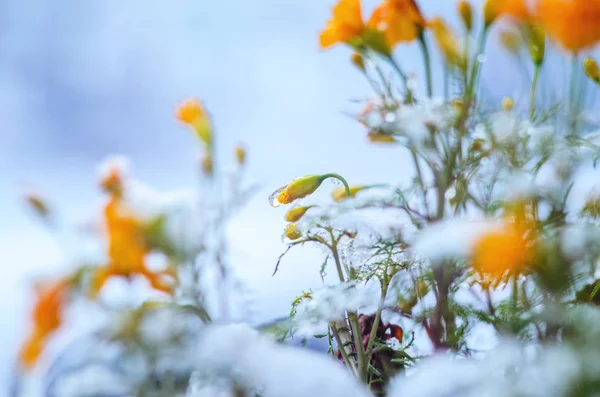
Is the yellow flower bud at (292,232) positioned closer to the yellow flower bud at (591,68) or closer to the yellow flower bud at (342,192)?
the yellow flower bud at (342,192)

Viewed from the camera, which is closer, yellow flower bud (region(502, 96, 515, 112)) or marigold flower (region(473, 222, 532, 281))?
marigold flower (region(473, 222, 532, 281))

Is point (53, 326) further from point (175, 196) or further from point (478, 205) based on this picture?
point (478, 205)

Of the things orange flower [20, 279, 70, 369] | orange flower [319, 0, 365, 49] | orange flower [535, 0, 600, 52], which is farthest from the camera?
orange flower [319, 0, 365, 49]

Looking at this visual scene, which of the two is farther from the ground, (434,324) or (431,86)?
(431,86)

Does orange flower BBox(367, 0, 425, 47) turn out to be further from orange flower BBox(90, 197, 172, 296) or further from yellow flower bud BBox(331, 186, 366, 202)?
orange flower BBox(90, 197, 172, 296)

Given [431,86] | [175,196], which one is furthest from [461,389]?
[431,86]

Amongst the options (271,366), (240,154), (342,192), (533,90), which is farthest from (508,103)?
(271,366)

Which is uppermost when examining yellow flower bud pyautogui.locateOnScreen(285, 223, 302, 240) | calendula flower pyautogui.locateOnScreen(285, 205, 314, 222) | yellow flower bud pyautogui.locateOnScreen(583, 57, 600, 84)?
yellow flower bud pyautogui.locateOnScreen(583, 57, 600, 84)

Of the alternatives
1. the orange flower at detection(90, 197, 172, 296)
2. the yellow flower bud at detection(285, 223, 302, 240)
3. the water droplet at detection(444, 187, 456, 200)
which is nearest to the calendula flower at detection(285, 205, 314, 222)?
the yellow flower bud at detection(285, 223, 302, 240)
